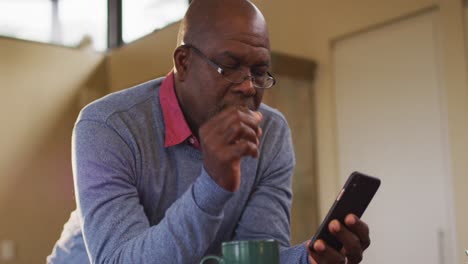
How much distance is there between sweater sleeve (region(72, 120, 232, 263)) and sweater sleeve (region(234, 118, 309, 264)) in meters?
0.29

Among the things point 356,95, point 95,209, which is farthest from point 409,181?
point 95,209

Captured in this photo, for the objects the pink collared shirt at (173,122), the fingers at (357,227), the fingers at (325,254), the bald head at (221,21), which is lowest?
the fingers at (325,254)

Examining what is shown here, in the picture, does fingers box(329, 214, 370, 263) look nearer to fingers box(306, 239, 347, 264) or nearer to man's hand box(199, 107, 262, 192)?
fingers box(306, 239, 347, 264)

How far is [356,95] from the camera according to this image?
293 cm

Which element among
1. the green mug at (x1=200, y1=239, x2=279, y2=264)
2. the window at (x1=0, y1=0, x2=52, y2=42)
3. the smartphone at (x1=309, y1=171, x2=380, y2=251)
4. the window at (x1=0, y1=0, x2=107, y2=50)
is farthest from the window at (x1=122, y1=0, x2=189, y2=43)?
the green mug at (x1=200, y1=239, x2=279, y2=264)

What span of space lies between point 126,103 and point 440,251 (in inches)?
72.1

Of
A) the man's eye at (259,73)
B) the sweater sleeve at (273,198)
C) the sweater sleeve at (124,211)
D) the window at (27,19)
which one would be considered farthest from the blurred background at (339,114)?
the sweater sleeve at (124,211)

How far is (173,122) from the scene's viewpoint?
125 cm

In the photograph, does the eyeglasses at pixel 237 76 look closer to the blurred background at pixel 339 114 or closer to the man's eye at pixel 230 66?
the man's eye at pixel 230 66

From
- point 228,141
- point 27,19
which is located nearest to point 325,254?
point 228,141

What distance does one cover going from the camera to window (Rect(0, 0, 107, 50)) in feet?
14.4

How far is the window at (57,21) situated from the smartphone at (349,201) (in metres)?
3.84

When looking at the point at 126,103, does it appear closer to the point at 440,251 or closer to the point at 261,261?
the point at 261,261

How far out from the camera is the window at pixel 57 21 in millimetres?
4395
